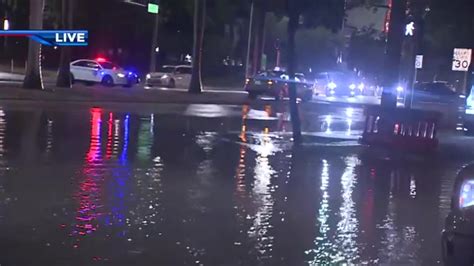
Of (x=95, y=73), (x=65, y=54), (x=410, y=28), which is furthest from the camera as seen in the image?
(x=95, y=73)

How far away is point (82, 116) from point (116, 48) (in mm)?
48668

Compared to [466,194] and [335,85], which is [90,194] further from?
[335,85]

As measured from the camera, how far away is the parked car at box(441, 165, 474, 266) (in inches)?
215

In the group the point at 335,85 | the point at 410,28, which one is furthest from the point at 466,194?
the point at 335,85

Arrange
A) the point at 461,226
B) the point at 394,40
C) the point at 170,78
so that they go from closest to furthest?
the point at 461,226, the point at 394,40, the point at 170,78

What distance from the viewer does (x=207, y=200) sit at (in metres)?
10.4

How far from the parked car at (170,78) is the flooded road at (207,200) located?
3026 cm

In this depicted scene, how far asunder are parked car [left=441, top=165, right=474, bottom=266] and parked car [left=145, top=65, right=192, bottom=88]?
44449mm

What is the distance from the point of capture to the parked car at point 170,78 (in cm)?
4988

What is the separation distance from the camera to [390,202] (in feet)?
36.5

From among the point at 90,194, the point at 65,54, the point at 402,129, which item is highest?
the point at 65,54

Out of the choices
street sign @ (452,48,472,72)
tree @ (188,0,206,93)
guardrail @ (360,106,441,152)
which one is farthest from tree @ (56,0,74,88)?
guardrail @ (360,106,441,152)

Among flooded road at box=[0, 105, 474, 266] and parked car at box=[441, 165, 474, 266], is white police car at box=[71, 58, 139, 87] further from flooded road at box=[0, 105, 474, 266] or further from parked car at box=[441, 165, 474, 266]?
parked car at box=[441, 165, 474, 266]

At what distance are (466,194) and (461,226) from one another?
296 mm
